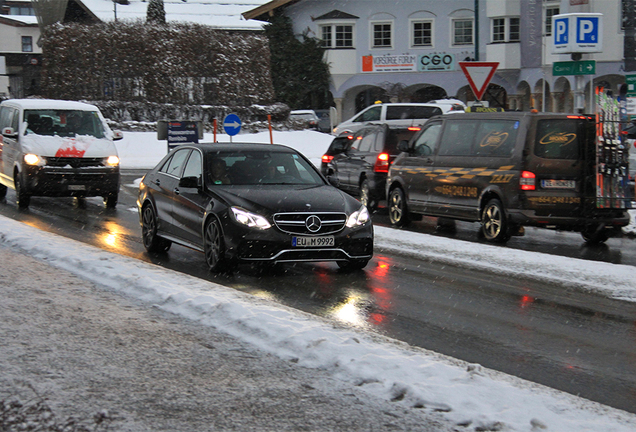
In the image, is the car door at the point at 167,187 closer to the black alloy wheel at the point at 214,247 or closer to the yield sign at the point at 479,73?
the black alloy wheel at the point at 214,247

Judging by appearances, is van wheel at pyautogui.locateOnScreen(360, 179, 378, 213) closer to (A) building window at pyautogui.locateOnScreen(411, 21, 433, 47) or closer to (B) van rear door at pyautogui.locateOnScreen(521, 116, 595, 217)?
(B) van rear door at pyautogui.locateOnScreen(521, 116, 595, 217)

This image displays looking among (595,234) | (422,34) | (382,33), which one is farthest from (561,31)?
(382,33)

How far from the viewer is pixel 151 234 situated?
37.5 feet

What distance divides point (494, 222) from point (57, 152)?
8666 millimetres

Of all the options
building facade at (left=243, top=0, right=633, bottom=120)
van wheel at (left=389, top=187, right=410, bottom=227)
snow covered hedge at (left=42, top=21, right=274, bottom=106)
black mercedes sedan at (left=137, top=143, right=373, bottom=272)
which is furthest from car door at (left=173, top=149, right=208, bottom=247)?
building facade at (left=243, top=0, right=633, bottom=120)

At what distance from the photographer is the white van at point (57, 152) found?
1684 centimetres

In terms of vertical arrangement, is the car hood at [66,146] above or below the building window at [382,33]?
below

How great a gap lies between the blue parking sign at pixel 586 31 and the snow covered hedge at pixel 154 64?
77.4 ft

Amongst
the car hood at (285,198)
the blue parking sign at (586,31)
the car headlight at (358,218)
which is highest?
the blue parking sign at (586,31)

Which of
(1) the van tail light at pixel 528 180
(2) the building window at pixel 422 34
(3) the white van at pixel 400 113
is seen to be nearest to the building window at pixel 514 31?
(2) the building window at pixel 422 34

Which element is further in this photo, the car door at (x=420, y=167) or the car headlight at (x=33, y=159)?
the car headlight at (x=33, y=159)

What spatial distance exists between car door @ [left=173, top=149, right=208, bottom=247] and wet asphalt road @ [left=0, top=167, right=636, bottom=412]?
395mm

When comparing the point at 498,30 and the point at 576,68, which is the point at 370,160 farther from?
the point at 498,30

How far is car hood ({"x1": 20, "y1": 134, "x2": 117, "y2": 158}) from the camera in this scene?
55.6 feet
